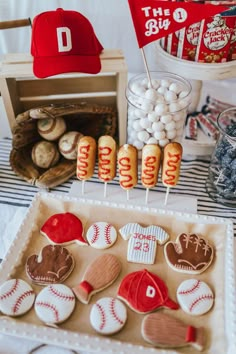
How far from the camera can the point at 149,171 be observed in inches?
24.9

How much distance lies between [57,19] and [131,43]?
308 millimetres

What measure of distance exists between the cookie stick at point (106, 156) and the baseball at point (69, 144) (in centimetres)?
10

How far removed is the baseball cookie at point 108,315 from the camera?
1.62 feet

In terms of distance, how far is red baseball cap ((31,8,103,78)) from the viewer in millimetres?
630

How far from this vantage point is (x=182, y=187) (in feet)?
2.41

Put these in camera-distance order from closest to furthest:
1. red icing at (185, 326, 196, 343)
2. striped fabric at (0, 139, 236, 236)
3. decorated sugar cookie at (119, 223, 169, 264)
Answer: red icing at (185, 326, 196, 343) < decorated sugar cookie at (119, 223, 169, 264) < striped fabric at (0, 139, 236, 236)

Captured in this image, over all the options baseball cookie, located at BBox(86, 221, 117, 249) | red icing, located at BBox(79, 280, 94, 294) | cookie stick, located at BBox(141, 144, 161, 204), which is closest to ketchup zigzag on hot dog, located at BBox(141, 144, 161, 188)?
cookie stick, located at BBox(141, 144, 161, 204)

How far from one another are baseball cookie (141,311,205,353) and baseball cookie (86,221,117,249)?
0.14 meters

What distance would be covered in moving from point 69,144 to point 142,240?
0.82 ft

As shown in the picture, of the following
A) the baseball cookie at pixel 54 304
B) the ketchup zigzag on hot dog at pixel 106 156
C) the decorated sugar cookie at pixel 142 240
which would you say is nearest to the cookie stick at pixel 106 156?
the ketchup zigzag on hot dog at pixel 106 156

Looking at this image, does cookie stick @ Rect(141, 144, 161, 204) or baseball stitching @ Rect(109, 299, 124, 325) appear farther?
cookie stick @ Rect(141, 144, 161, 204)

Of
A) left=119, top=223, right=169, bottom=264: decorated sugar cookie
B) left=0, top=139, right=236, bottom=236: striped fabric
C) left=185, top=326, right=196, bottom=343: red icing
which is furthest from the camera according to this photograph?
left=0, top=139, right=236, bottom=236: striped fabric

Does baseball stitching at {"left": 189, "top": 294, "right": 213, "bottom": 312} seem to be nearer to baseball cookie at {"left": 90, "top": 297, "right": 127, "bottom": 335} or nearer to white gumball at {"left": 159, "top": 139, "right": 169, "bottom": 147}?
baseball cookie at {"left": 90, "top": 297, "right": 127, "bottom": 335}

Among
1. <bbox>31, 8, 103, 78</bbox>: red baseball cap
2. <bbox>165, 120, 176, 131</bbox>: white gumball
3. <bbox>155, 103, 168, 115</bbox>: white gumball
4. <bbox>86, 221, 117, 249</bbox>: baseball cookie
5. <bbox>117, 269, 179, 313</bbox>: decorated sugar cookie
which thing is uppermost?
<bbox>31, 8, 103, 78</bbox>: red baseball cap
